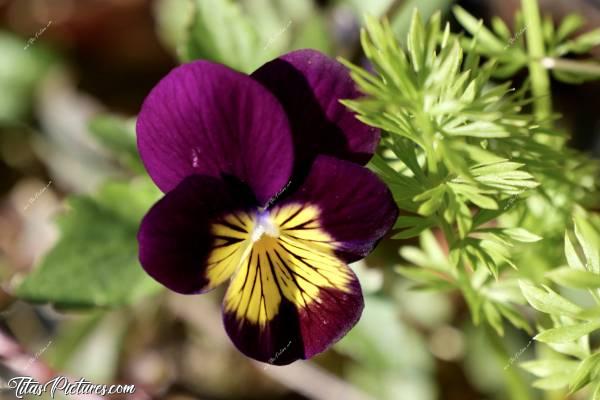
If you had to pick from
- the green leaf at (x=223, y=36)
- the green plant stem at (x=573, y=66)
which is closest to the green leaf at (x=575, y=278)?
the green plant stem at (x=573, y=66)

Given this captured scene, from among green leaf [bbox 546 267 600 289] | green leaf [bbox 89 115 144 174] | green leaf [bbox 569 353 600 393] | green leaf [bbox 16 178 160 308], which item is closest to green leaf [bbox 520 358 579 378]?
green leaf [bbox 569 353 600 393]

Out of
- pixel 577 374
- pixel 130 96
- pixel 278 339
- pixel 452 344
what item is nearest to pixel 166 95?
pixel 278 339

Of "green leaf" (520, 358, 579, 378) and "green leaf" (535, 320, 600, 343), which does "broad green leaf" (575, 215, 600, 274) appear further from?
"green leaf" (520, 358, 579, 378)

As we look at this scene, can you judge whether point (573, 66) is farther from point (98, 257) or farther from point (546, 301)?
point (98, 257)

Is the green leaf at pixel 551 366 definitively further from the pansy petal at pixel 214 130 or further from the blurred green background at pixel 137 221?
the pansy petal at pixel 214 130

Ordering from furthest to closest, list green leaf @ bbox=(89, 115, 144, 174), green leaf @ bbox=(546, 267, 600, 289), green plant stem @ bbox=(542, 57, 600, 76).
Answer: green leaf @ bbox=(89, 115, 144, 174), green plant stem @ bbox=(542, 57, 600, 76), green leaf @ bbox=(546, 267, 600, 289)
